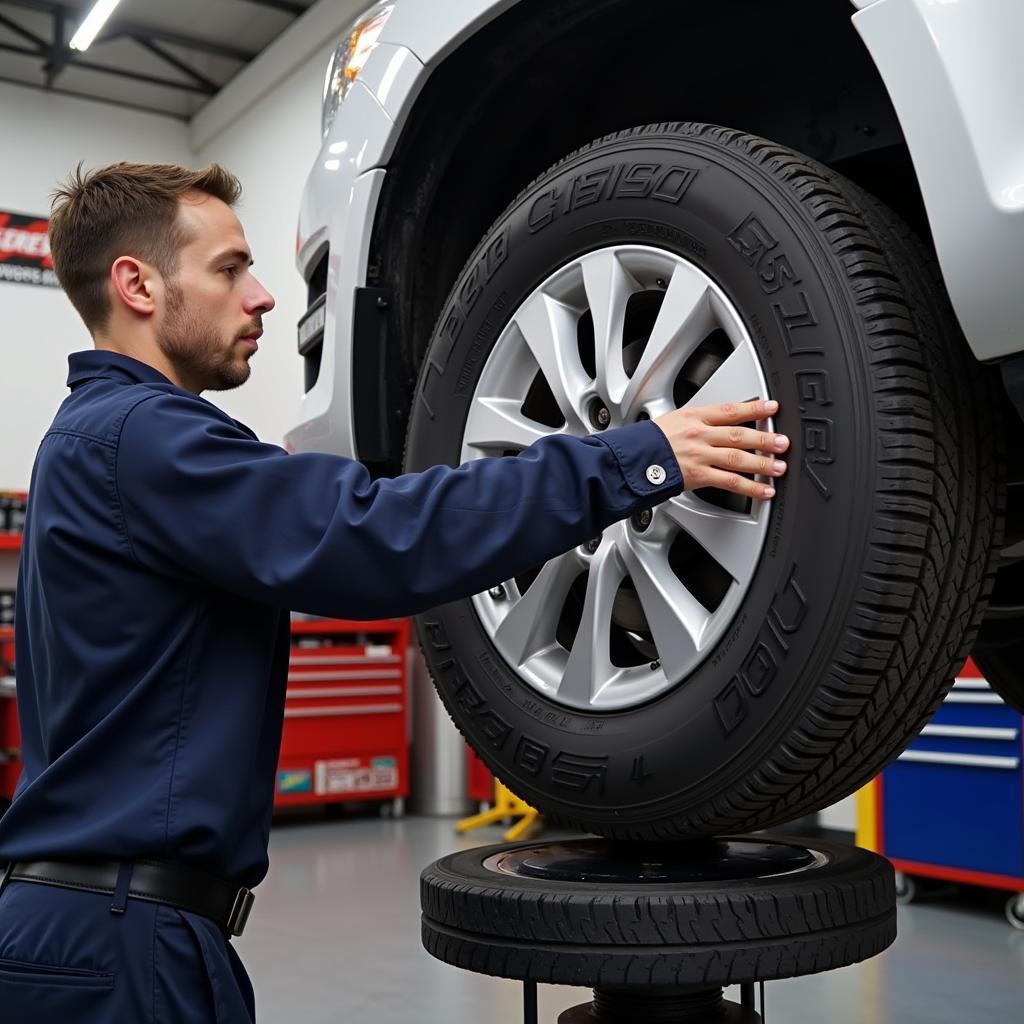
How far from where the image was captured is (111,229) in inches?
48.9

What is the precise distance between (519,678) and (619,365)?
1.16 ft

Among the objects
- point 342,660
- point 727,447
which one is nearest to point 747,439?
point 727,447

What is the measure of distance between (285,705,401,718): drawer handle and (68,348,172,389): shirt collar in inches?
170

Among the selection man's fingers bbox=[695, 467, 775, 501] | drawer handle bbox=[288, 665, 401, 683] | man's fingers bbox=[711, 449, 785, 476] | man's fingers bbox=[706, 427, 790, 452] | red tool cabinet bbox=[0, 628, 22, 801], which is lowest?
red tool cabinet bbox=[0, 628, 22, 801]

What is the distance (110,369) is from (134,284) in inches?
3.9

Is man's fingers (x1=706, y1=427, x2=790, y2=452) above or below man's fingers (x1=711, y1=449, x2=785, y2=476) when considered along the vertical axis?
above

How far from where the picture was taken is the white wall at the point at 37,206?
754 centimetres

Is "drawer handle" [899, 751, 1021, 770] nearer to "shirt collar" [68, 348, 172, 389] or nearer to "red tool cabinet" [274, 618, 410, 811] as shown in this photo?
"red tool cabinet" [274, 618, 410, 811]

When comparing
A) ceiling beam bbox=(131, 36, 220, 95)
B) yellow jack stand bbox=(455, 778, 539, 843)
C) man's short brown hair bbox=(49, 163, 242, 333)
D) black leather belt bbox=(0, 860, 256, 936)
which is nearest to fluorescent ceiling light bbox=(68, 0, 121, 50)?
ceiling beam bbox=(131, 36, 220, 95)

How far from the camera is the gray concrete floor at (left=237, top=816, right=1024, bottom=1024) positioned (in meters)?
2.61

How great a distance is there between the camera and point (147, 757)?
1.08 m

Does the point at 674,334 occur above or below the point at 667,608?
above

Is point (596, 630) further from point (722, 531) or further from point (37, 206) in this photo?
point (37, 206)

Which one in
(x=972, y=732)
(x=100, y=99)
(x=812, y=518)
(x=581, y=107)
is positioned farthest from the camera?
(x=100, y=99)
